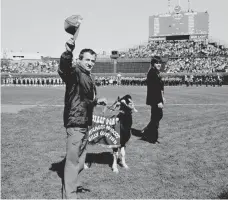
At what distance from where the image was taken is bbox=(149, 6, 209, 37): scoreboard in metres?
80.8

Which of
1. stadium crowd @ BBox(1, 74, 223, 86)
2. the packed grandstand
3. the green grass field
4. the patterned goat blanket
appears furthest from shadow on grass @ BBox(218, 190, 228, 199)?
the packed grandstand

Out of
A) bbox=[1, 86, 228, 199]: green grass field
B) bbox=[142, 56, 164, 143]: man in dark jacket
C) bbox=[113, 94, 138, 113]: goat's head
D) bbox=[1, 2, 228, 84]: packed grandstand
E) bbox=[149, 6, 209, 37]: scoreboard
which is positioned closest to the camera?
bbox=[1, 86, 228, 199]: green grass field

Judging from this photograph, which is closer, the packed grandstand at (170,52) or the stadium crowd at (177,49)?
the packed grandstand at (170,52)

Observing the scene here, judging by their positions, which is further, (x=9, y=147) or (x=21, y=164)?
(x=9, y=147)

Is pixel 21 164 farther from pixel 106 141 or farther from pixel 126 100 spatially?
pixel 126 100

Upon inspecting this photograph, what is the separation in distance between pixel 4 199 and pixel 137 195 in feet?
6.44

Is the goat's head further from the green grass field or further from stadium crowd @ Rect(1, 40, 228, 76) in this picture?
stadium crowd @ Rect(1, 40, 228, 76)

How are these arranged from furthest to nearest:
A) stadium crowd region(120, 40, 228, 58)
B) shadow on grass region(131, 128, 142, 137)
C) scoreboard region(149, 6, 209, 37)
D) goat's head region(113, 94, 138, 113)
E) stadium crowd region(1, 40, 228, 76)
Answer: scoreboard region(149, 6, 209, 37) → stadium crowd region(120, 40, 228, 58) → stadium crowd region(1, 40, 228, 76) → shadow on grass region(131, 128, 142, 137) → goat's head region(113, 94, 138, 113)

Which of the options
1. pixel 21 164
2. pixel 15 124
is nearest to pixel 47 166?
pixel 21 164

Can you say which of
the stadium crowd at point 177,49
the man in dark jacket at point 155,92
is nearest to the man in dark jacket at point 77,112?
the man in dark jacket at point 155,92

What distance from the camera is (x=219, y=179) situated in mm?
5938

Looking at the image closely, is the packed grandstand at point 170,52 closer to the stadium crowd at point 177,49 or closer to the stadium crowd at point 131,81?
the stadium crowd at point 177,49

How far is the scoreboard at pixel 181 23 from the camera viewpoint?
80.8 metres

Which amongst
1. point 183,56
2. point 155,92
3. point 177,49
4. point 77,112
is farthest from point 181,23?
point 77,112
